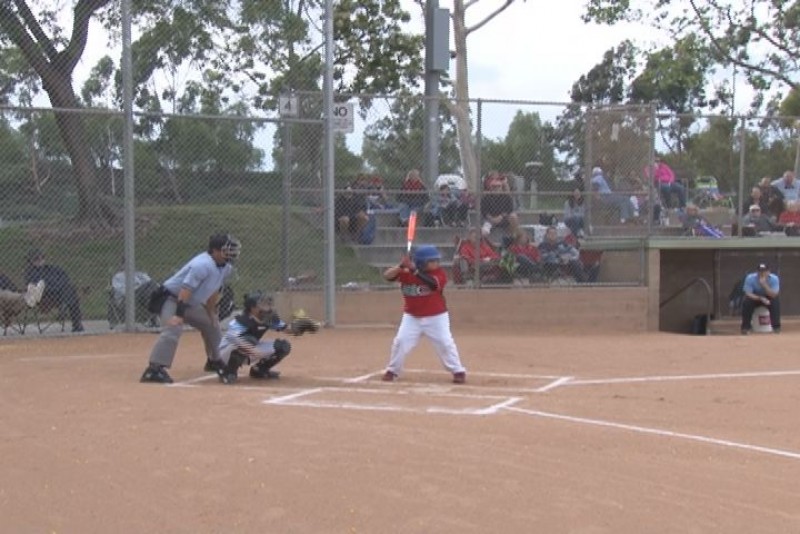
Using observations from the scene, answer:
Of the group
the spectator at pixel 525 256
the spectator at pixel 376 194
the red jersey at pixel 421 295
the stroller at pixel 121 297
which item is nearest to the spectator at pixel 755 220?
the spectator at pixel 525 256

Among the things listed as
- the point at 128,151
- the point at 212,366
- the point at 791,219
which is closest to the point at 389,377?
the point at 212,366

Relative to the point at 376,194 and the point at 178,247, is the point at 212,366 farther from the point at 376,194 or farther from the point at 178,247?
the point at 376,194

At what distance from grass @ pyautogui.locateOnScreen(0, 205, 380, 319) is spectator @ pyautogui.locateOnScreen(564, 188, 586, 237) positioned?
3.29 meters

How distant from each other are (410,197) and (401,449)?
31.9 feet

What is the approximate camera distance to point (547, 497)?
615 cm

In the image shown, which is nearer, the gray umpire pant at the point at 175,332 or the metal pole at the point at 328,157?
the gray umpire pant at the point at 175,332

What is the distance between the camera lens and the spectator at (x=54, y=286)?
14453mm

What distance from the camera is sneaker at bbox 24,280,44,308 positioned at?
1413 cm

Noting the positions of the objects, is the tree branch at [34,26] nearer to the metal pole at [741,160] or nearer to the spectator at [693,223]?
the spectator at [693,223]

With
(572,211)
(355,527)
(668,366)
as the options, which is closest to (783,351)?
(668,366)

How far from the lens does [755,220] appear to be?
1916 centimetres

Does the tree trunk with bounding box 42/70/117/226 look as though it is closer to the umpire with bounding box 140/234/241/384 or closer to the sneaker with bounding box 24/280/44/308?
the sneaker with bounding box 24/280/44/308

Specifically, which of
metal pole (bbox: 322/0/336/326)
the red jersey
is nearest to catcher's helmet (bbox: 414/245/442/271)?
the red jersey

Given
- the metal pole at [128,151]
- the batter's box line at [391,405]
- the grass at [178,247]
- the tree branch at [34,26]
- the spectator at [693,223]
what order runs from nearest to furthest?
the batter's box line at [391,405]
the metal pole at [128,151]
the grass at [178,247]
the tree branch at [34,26]
the spectator at [693,223]
